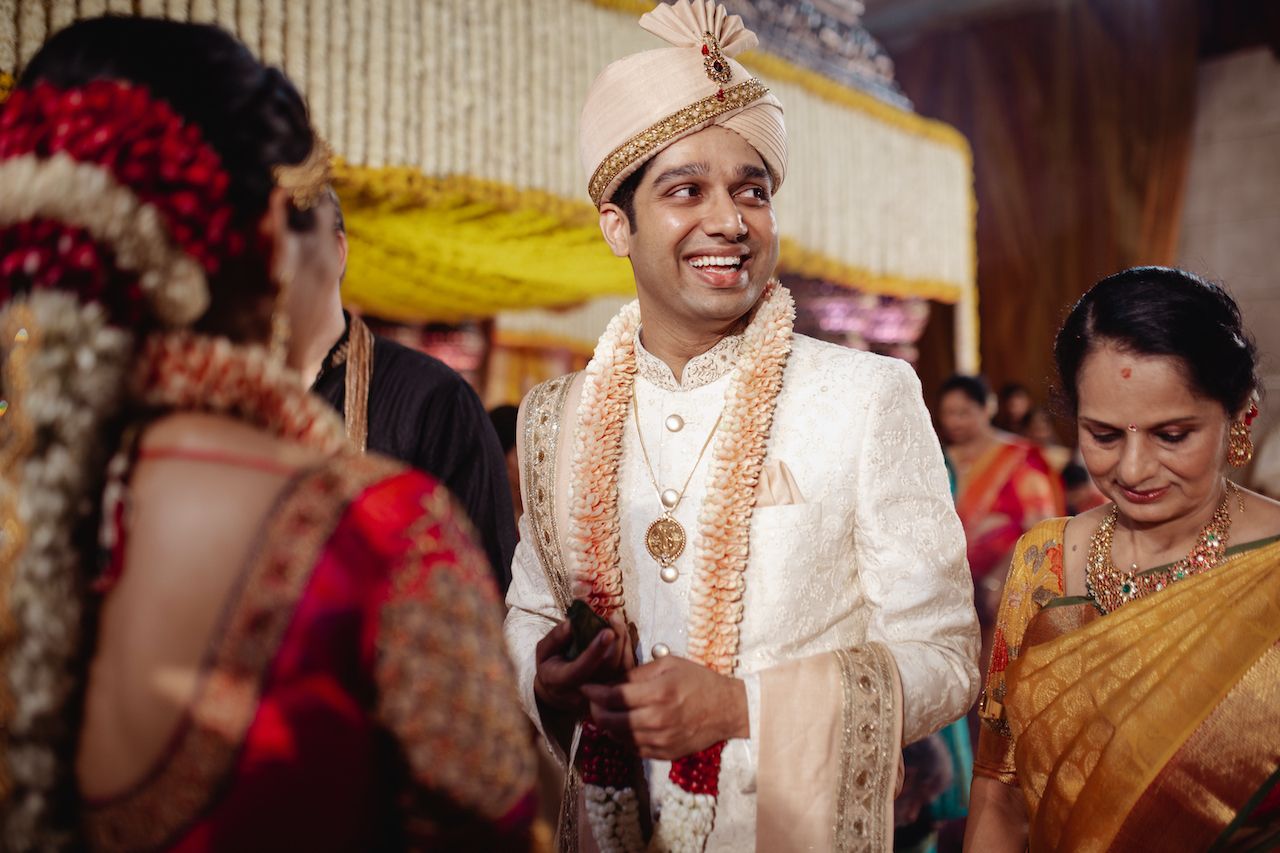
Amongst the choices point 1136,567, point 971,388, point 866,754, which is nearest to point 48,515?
point 866,754

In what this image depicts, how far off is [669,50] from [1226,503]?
120 centimetres

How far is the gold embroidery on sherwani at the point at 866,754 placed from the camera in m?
1.44

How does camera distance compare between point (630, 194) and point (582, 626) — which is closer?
point (582, 626)

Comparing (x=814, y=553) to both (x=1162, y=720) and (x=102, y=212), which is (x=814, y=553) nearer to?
(x=1162, y=720)

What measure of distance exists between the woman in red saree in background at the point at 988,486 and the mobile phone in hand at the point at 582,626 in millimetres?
3414

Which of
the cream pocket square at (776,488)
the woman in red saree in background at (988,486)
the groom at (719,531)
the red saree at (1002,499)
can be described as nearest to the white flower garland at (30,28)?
the groom at (719,531)

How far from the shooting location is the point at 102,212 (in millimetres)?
831

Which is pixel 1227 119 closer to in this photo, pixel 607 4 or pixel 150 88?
pixel 607 4

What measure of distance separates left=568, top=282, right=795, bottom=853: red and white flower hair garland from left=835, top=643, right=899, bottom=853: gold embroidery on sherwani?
0.19 metres

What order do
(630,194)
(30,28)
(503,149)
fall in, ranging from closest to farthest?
(630,194) < (30,28) < (503,149)

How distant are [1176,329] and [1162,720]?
2.00 ft

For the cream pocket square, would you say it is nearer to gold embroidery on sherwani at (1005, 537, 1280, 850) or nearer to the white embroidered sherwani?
the white embroidered sherwani

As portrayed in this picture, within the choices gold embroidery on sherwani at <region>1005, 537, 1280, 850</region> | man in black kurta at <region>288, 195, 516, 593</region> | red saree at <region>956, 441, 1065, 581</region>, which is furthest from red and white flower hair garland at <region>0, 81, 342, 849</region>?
red saree at <region>956, 441, 1065, 581</region>

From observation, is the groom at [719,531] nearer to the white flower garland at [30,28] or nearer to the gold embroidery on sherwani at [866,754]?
the gold embroidery on sherwani at [866,754]
